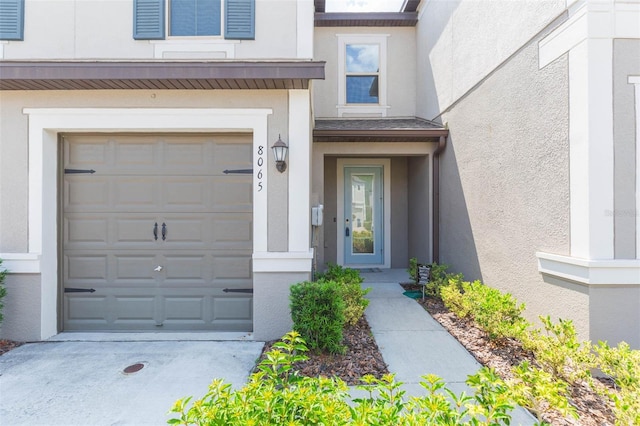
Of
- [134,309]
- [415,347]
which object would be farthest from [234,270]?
[415,347]

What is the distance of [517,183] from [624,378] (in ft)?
8.11

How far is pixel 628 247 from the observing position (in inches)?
127

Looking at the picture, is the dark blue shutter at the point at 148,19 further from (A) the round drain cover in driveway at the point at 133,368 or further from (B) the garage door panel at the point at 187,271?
(A) the round drain cover in driveway at the point at 133,368

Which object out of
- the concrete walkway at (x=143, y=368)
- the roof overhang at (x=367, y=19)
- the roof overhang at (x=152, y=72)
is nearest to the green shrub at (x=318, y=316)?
the concrete walkway at (x=143, y=368)

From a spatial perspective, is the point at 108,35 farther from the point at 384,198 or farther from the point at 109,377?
→ the point at 384,198

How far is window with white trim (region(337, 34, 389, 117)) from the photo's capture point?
328 inches

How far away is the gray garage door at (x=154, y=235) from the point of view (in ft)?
14.8

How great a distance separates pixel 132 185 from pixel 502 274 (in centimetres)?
552

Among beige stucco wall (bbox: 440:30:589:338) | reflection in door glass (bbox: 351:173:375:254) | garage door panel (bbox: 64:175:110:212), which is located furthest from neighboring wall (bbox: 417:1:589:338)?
garage door panel (bbox: 64:175:110:212)

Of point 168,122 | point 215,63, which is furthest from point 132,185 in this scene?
point 215,63

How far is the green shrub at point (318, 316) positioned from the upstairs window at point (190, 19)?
12.0 ft

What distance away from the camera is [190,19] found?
4.29 m

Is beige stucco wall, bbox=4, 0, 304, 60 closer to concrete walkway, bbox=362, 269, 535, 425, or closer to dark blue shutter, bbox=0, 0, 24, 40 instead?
dark blue shutter, bbox=0, 0, 24, 40

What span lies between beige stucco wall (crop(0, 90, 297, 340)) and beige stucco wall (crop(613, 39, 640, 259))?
363cm
